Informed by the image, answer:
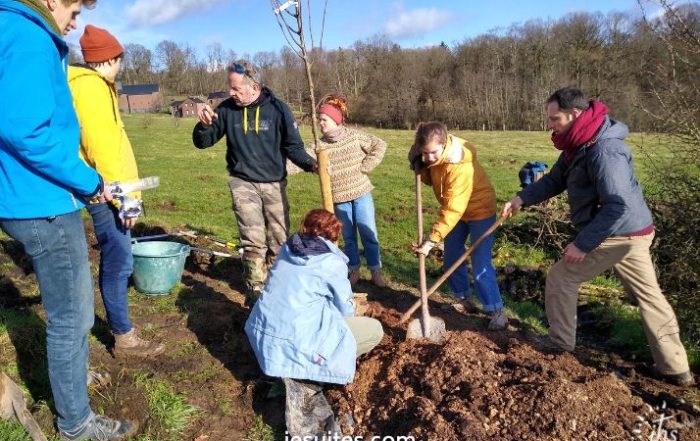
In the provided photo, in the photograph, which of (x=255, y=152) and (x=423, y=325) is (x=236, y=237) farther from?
(x=423, y=325)

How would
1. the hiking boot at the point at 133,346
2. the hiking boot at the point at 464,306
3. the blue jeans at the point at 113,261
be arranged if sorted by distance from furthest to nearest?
the hiking boot at the point at 464,306
the hiking boot at the point at 133,346
the blue jeans at the point at 113,261

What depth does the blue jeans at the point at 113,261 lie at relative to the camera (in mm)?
3262

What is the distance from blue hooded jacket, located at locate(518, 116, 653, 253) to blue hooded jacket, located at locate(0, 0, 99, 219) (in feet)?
9.37

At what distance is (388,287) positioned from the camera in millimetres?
5477

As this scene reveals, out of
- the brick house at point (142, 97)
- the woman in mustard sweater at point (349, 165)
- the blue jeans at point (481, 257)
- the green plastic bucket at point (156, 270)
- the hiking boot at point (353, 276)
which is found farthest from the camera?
the brick house at point (142, 97)

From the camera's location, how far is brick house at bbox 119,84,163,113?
5931 centimetres

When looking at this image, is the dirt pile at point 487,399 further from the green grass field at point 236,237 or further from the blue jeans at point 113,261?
the blue jeans at point 113,261

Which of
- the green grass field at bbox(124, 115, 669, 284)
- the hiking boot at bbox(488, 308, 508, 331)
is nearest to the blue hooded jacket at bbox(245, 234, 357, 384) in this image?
the hiking boot at bbox(488, 308, 508, 331)

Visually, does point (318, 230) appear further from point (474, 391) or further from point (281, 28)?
point (281, 28)

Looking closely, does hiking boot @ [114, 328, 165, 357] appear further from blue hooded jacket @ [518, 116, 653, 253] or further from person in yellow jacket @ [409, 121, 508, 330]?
blue hooded jacket @ [518, 116, 653, 253]

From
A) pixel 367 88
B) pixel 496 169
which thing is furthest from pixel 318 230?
pixel 367 88

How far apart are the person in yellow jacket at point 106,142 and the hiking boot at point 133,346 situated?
19 cm

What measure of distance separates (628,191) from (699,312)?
1.48 m

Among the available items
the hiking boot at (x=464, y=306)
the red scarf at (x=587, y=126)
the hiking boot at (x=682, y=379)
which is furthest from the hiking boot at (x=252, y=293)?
the hiking boot at (x=682, y=379)
